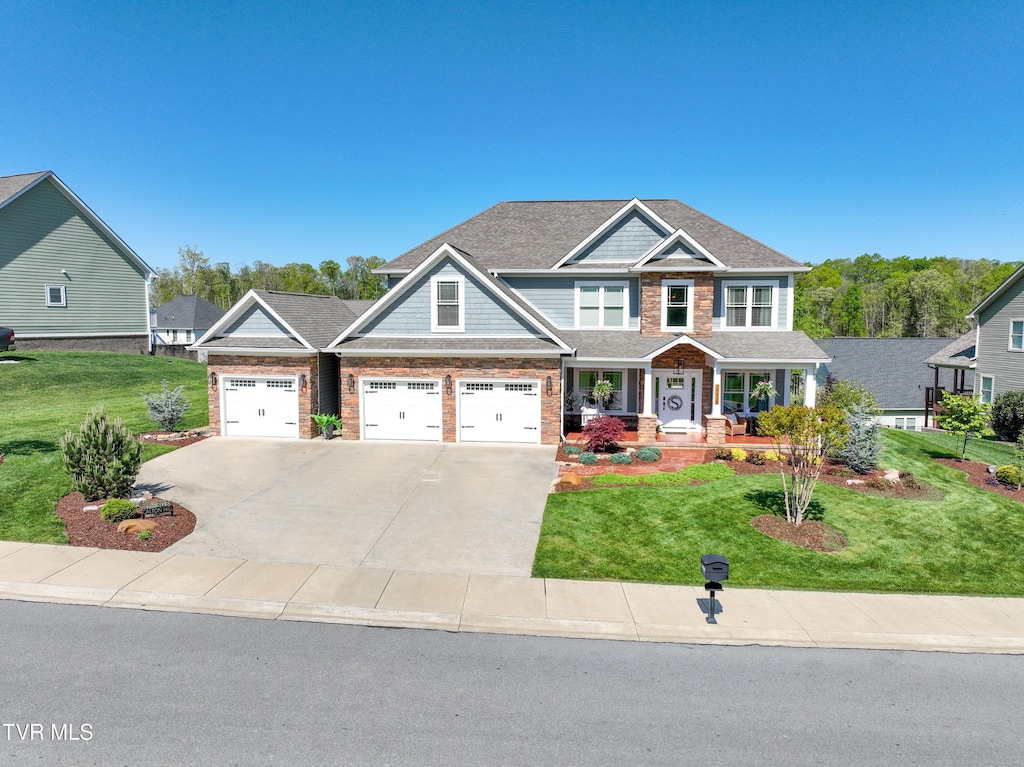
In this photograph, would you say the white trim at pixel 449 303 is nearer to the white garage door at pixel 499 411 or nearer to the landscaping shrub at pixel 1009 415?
the white garage door at pixel 499 411

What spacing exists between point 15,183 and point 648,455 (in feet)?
118

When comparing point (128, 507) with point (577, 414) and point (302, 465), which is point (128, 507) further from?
point (577, 414)

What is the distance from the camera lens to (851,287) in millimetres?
89188

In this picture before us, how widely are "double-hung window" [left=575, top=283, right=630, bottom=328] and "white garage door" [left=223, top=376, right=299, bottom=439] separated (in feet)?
36.6

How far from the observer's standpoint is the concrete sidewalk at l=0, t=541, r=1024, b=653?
27.5 ft

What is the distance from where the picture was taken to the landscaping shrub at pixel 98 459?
489 inches

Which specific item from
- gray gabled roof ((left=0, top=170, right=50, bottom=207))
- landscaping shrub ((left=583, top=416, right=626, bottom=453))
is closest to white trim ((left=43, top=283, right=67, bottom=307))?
gray gabled roof ((left=0, top=170, right=50, bottom=207))

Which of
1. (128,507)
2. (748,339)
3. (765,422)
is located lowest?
(128,507)

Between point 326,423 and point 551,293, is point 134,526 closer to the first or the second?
point 326,423

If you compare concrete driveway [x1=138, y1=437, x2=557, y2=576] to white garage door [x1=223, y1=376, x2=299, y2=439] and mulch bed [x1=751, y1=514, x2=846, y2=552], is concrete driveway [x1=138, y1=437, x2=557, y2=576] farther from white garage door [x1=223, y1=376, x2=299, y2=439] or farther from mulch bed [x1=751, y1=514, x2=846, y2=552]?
mulch bed [x1=751, y1=514, x2=846, y2=552]

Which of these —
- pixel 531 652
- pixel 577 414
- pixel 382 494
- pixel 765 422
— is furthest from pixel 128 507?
pixel 577 414

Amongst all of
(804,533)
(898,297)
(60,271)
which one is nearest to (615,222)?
(804,533)

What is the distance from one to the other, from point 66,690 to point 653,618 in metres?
7.54

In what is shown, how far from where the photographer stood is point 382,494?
Result: 47.4 ft
